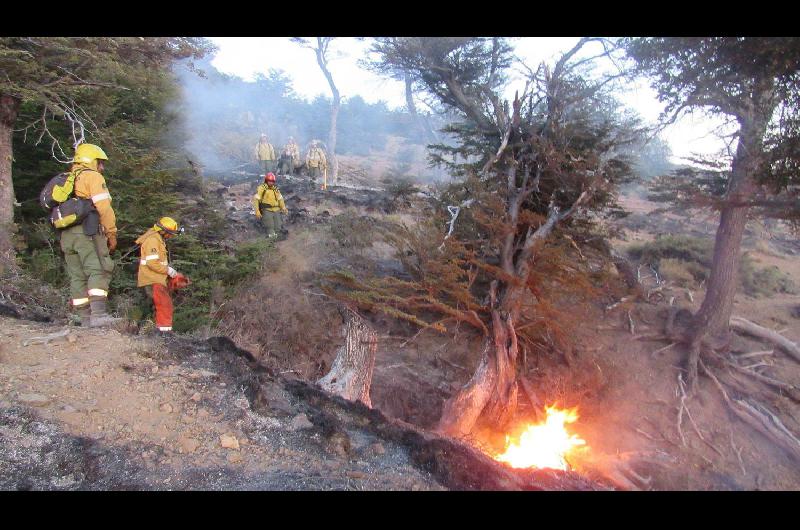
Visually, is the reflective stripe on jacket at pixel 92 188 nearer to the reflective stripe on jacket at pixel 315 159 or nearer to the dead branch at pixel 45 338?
the dead branch at pixel 45 338

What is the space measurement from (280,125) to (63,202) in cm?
3034

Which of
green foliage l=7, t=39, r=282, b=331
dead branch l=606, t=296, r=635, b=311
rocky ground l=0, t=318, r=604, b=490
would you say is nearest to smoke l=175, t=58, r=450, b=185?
green foliage l=7, t=39, r=282, b=331

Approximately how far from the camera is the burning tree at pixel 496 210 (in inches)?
295

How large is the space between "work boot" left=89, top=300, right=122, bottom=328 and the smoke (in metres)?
16.2

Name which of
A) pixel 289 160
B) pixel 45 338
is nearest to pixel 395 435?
pixel 45 338

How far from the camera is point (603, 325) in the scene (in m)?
10.1

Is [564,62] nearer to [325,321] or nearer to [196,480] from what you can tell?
[325,321]

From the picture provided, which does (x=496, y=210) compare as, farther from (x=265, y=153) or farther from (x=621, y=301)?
(x=265, y=153)

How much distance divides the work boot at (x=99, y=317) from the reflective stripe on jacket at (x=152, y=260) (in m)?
0.63

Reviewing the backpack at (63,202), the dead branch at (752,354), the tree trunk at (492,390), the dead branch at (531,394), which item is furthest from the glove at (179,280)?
the dead branch at (752,354)

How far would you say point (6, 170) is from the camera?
7234 mm

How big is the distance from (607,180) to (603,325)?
312cm

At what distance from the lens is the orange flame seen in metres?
6.46

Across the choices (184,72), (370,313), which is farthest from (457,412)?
(184,72)
